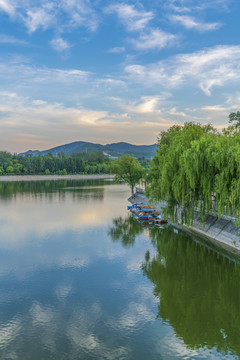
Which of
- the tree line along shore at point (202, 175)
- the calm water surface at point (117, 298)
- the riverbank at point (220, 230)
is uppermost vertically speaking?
the tree line along shore at point (202, 175)

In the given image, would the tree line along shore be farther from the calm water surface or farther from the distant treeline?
the distant treeline

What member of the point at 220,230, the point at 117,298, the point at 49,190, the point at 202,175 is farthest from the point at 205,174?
the point at 49,190

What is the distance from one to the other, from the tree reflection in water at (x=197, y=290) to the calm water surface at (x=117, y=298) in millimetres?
54

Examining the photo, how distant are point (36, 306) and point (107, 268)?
738 centimetres

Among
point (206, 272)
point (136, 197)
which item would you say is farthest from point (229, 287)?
point (136, 197)

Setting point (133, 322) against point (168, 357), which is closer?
point (168, 357)

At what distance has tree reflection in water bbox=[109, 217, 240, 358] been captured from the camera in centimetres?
1437

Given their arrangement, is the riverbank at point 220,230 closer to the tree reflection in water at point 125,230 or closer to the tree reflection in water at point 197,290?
the tree reflection in water at point 197,290

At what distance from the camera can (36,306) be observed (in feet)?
55.8

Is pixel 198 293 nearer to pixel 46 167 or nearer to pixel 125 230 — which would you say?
pixel 125 230

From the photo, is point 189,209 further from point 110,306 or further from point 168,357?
point 168,357

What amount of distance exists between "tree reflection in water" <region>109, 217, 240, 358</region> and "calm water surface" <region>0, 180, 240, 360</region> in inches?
2.1

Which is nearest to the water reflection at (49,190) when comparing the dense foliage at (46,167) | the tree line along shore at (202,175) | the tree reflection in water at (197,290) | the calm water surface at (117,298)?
the tree line along shore at (202,175)

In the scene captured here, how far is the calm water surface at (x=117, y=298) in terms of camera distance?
13.4m
